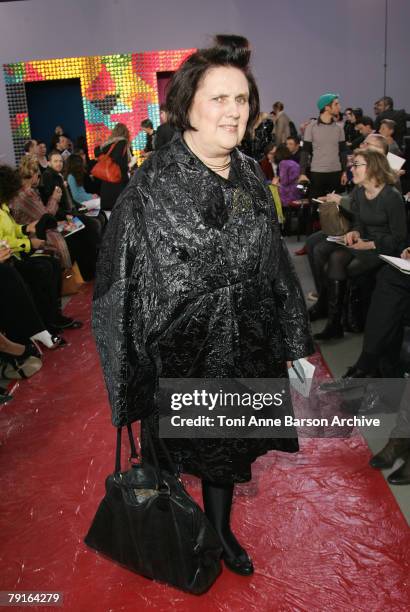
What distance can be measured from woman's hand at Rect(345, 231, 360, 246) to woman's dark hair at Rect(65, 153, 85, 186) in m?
3.72

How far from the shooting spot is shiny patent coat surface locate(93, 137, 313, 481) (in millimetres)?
1851

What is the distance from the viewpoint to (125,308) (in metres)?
1.84

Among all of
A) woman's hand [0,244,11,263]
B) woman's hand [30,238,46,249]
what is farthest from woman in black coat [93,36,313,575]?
woman's hand [30,238,46,249]

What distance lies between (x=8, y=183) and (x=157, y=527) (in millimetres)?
3158

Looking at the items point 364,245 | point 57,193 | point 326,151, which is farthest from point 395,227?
point 326,151

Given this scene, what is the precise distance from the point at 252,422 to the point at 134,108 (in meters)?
11.4

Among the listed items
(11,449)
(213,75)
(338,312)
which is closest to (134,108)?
(338,312)

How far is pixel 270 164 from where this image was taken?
8.21 m

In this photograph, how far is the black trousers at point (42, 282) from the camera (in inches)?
189

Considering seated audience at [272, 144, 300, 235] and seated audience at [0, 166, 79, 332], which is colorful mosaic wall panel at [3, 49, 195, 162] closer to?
seated audience at [272, 144, 300, 235]

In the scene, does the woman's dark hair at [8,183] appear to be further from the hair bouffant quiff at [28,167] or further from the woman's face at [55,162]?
the woman's face at [55,162]

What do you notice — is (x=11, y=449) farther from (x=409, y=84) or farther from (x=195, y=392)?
(x=409, y=84)

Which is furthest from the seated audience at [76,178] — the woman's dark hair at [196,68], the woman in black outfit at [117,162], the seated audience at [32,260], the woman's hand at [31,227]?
the woman's dark hair at [196,68]

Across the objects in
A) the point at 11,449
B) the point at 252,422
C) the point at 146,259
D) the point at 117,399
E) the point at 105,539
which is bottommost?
the point at 11,449
